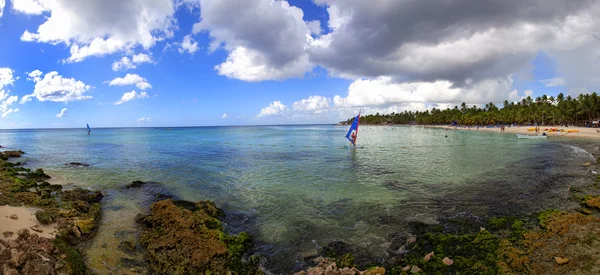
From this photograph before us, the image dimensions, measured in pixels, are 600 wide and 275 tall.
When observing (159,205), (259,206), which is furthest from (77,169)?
(259,206)

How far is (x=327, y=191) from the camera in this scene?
20016mm

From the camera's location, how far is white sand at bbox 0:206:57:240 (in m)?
10.1

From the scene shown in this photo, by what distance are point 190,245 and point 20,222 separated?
6.73m

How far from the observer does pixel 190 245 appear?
35.0 feet

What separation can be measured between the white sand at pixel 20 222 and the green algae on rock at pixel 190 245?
128 inches

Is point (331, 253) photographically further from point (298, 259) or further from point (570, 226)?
point (570, 226)

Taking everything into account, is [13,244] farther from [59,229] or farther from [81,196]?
[81,196]

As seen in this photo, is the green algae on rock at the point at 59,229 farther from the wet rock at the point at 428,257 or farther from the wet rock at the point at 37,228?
the wet rock at the point at 428,257

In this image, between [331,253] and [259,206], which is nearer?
[331,253]

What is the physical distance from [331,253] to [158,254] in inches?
248

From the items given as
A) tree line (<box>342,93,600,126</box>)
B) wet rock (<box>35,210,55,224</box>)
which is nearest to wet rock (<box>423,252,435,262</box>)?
wet rock (<box>35,210,55,224</box>)

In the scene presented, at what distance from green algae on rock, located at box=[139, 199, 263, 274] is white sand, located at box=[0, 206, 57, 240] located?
10.6 feet

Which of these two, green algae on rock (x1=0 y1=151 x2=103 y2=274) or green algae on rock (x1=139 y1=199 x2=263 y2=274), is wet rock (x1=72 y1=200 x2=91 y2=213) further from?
green algae on rock (x1=139 y1=199 x2=263 y2=274)

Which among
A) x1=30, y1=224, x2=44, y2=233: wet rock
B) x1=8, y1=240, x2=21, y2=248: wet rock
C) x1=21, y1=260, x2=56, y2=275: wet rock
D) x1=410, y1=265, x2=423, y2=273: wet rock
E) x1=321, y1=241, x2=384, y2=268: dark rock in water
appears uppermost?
x1=8, y1=240, x2=21, y2=248: wet rock
